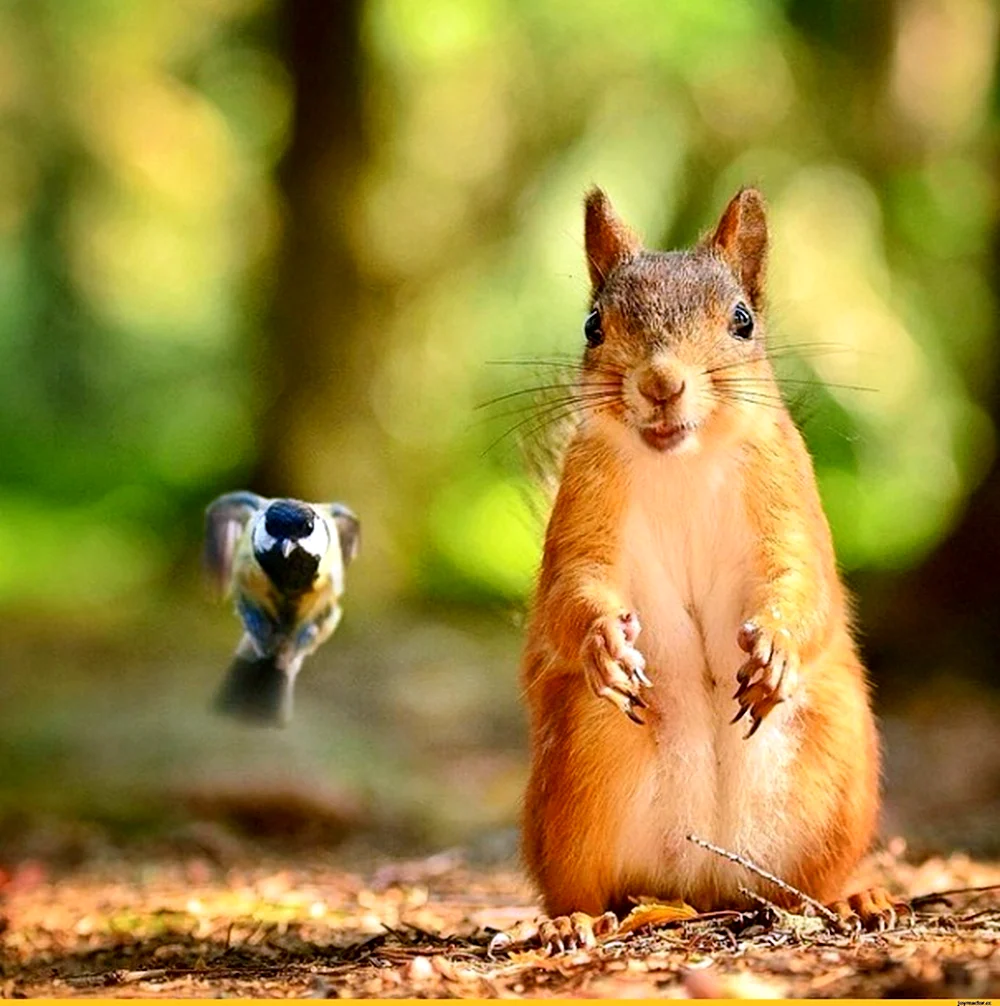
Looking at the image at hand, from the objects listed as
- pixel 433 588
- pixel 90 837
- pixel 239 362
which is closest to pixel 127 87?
pixel 239 362

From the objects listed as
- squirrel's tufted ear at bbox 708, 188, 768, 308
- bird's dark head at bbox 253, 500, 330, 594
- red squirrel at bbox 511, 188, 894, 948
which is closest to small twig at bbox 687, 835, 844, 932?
red squirrel at bbox 511, 188, 894, 948

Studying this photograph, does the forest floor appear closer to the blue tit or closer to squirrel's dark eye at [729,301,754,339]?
the blue tit

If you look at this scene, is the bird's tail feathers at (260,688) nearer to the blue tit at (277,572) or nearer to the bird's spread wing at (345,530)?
the blue tit at (277,572)

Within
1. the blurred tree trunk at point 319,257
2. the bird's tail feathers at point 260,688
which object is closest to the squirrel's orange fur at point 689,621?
the bird's tail feathers at point 260,688

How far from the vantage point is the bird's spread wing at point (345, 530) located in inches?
92.6

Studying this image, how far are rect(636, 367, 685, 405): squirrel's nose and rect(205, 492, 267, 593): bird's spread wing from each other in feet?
1.81

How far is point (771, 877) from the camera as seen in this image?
2297 mm

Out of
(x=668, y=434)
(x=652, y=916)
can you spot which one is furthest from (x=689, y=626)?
(x=652, y=916)

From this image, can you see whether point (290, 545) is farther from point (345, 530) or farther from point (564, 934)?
point (564, 934)

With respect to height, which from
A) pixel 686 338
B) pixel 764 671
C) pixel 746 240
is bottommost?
pixel 764 671

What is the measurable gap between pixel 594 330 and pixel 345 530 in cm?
46

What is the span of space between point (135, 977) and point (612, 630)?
841 mm

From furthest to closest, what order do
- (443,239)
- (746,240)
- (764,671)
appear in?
(443,239) → (746,240) → (764,671)

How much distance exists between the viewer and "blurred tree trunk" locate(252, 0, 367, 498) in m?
5.19
